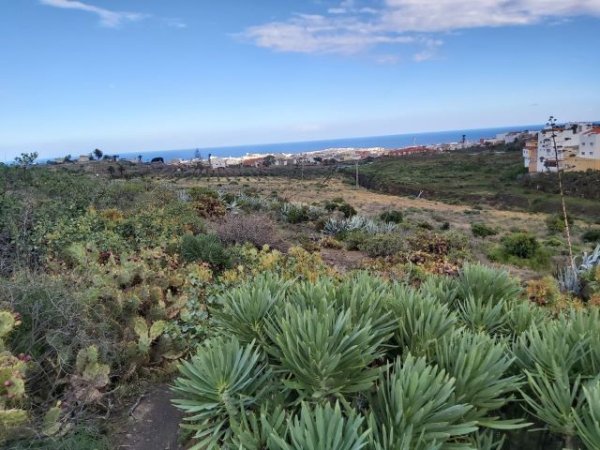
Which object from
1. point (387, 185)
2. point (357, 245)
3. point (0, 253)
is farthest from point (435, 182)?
point (0, 253)

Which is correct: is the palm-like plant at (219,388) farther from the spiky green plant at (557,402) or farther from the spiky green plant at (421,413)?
the spiky green plant at (557,402)

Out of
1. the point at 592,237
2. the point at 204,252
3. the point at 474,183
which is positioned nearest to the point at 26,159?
the point at 204,252

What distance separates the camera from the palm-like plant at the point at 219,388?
233 centimetres

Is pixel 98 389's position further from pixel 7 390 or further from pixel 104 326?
pixel 7 390

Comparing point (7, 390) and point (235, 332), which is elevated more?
point (235, 332)

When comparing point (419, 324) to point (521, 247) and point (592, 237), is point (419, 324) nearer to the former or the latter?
point (521, 247)

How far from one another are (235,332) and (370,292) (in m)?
0.84

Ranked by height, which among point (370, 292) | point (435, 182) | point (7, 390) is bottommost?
point (435, 182)

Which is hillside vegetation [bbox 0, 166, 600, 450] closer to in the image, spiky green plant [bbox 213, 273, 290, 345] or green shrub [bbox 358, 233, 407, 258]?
spiky green plant [bbox 213, 273, 290, 345]

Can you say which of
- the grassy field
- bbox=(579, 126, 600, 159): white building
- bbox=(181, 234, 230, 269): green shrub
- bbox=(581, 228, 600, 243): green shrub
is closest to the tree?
bbox=(181, 234, 230, 269): green shrub

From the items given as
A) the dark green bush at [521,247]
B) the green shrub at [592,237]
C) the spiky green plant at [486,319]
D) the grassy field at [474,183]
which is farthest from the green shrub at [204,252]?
the grassy field at [474,183]

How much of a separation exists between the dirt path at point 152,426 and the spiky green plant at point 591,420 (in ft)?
7.40

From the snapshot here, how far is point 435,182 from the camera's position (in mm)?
60031

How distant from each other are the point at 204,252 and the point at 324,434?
18.9 feet
